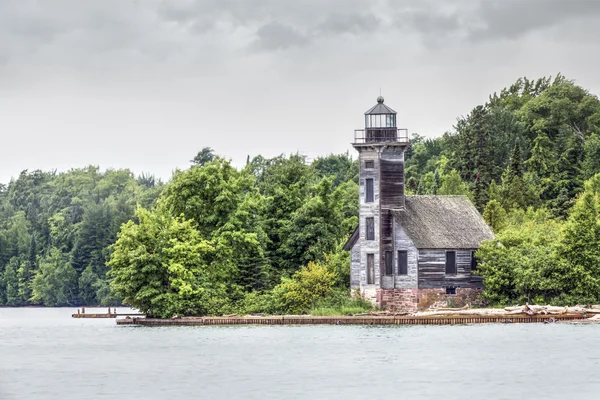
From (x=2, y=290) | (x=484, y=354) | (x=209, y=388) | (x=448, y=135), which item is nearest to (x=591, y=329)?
(x=484, y=354)

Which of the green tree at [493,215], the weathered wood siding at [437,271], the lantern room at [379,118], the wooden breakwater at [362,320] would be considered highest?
the lantern room at [379,118]

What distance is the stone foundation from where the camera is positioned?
2785 inches

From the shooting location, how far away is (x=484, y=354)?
5225cm

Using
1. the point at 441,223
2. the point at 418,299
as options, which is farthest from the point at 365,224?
the point at 418,299

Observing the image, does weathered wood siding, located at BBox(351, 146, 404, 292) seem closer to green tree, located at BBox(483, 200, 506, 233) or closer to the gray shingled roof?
the gray shingled roof

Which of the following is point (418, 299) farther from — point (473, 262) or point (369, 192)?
point (369, 192)

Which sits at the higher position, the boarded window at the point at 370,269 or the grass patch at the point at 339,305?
the boarded window at the point at 370,269

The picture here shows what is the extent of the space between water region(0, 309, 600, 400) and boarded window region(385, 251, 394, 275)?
519cm

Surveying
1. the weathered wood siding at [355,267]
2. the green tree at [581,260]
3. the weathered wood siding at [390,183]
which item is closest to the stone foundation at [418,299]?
the weathered wood siding at [355,267]

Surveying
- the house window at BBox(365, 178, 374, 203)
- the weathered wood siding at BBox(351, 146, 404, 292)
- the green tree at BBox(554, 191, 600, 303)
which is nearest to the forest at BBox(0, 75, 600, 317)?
the green tree at BBox(554, 191, 600, 303)

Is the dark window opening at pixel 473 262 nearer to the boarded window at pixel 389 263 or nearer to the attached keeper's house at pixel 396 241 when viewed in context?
the attached keeper's house at pixel 396 241

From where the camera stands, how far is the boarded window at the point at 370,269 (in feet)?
235

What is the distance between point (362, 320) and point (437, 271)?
6354 millimetres

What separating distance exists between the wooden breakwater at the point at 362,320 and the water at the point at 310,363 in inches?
19.7
